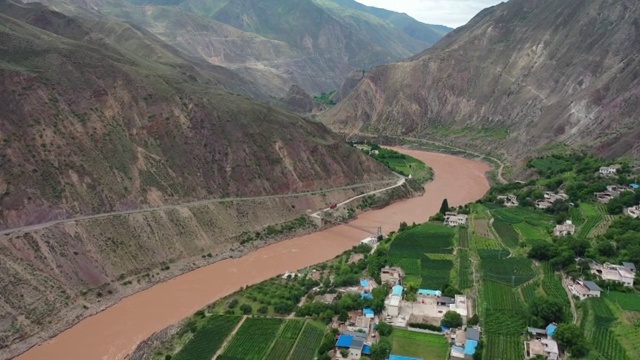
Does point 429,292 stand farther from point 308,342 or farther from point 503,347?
point 308,342

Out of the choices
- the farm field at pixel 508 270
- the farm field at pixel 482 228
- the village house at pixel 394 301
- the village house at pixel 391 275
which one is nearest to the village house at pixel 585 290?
the farm field at pixel 508 270

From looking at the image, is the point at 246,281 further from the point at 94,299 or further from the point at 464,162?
the point at 464,162

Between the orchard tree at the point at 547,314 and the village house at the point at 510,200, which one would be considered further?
the village house at the point at 510,200

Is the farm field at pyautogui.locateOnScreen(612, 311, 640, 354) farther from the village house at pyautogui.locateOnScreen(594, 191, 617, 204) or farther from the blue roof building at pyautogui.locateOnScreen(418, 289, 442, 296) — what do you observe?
the village house at pyautogui.locateOnScreen(594, 191, 617, 204)

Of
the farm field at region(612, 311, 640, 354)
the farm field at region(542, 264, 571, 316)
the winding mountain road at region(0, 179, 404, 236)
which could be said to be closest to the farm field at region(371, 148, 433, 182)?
the winding mountain road at region(0, 179, 404, 236)

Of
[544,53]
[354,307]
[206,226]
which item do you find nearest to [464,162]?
[544,53]

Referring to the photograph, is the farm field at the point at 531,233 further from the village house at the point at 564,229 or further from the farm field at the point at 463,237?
the farm field at the point at 463,237

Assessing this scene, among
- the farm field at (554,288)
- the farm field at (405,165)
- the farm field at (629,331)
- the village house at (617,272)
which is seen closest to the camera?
the farm field at (629,331)
